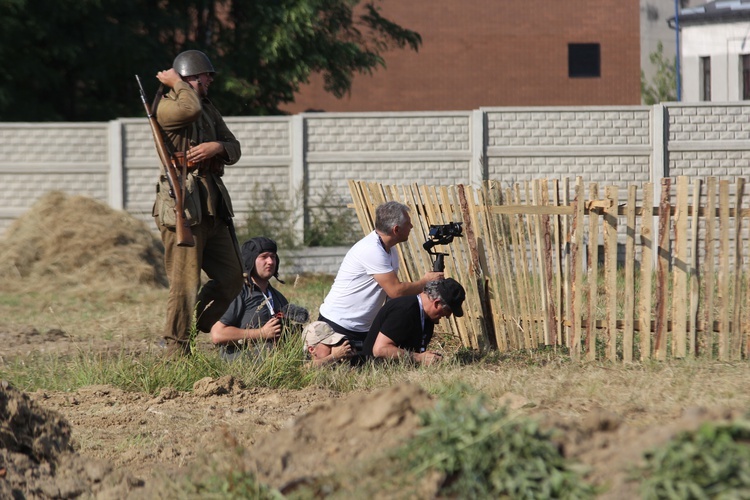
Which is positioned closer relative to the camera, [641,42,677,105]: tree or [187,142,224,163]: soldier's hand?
[187,142,224,163]: soldier's hand

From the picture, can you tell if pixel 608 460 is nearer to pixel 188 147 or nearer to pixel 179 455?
pixel 179 455

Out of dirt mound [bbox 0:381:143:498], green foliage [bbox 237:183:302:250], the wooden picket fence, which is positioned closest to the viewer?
dirt mound [bbox 0:381:143:498]

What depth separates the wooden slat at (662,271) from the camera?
667 centimetres

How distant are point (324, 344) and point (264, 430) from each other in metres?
1.93

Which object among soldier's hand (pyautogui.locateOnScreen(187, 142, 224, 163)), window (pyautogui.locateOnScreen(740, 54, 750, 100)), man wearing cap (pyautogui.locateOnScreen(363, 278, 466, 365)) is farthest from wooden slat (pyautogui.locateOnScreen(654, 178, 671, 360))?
window (pyautogui.locateOnScreen(740, 54, 750, 100))

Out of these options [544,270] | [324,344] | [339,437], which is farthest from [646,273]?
[339,437]

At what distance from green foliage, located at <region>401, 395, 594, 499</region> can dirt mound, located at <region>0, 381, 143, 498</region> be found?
1.37 meters

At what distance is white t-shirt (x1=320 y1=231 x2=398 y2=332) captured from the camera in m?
7.02

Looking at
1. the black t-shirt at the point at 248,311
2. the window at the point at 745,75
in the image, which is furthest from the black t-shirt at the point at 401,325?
the window at the point at 745,75

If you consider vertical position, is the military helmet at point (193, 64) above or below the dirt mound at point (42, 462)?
above

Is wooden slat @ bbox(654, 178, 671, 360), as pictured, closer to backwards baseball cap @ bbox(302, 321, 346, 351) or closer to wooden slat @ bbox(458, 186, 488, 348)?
wooden slat @ bbox(458, 186, 488, 348)

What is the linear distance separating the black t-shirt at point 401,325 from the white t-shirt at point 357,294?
0.22 metres

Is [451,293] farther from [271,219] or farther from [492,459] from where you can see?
[271,219]

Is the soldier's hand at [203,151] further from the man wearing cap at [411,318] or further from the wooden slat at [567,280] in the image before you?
the wooden slat at [567,280]
